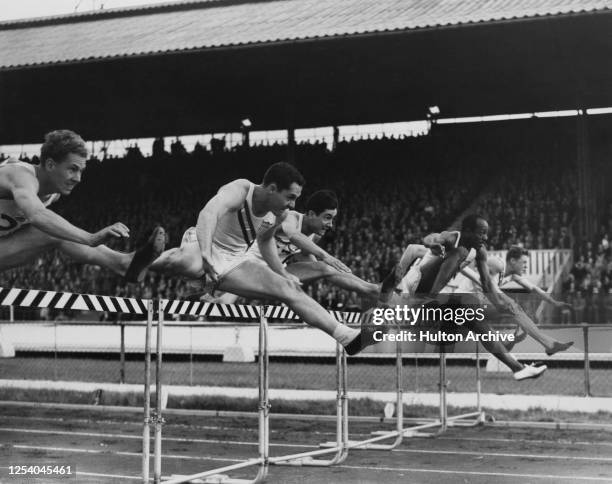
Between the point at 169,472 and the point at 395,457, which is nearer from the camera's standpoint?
the point at 169,472

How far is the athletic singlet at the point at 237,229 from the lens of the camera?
8086 mm

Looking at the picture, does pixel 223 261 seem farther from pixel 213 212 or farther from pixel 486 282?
pixel 486 282

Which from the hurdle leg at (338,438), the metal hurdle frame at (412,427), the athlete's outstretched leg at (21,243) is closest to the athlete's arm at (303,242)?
the hurdle leg at (338,438)

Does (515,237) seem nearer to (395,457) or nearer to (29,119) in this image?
(395,457)

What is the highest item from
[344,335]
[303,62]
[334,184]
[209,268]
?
[303,62]

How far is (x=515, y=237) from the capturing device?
22.6 m

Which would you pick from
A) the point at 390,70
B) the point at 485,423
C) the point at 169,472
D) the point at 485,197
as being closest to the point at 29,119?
the point at 390,70

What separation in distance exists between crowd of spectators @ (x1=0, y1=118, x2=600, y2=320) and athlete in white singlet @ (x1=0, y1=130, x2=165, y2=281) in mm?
13948

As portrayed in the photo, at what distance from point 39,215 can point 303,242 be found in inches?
127

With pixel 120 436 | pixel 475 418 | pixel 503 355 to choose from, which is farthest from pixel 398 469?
pixel 120 436

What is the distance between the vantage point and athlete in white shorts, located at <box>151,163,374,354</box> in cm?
745

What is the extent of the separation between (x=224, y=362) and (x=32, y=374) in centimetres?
395

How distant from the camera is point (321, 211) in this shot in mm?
9453

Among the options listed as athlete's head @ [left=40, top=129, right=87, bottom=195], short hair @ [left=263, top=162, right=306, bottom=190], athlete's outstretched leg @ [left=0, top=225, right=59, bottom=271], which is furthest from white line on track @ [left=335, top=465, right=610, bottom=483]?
athlete's head @ [left=40, top=129, right=87, bottom=195]
